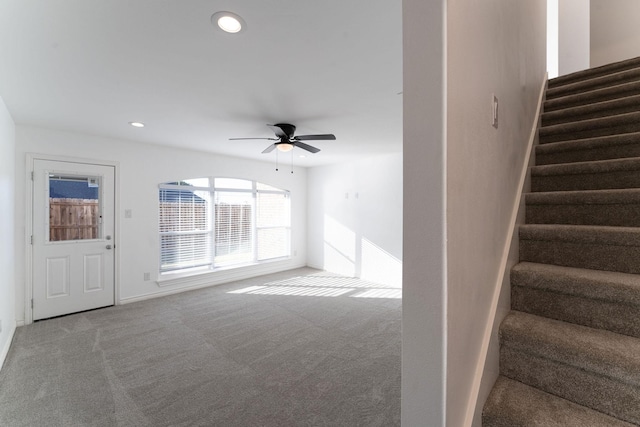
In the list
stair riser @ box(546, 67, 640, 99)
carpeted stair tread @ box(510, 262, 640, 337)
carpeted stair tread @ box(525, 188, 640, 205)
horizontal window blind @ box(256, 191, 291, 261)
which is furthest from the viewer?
horizontal window blind @ box(256, 191, 291, 261)

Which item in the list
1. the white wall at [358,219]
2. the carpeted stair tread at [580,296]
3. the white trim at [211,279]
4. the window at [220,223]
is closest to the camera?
the carpeted stair tread at [580,296]

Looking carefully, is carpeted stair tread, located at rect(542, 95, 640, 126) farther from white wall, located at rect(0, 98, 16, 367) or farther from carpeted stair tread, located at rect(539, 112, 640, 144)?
white wall, located at rect(0, 98, 16, 367)

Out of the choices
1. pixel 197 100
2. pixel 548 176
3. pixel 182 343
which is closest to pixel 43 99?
pixel 197 100

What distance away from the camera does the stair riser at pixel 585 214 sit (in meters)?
1.35

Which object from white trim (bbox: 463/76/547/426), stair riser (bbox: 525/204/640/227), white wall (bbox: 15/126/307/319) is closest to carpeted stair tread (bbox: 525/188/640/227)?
stair riser (bbox: 525/204/640/227)

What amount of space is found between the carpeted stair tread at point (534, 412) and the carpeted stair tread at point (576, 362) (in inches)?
1.2

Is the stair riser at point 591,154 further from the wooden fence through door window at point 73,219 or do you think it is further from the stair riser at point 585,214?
the wooden fence through door window at point 73,219

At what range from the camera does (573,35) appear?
155 inches

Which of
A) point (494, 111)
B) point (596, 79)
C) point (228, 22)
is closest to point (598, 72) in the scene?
point (596, 79)

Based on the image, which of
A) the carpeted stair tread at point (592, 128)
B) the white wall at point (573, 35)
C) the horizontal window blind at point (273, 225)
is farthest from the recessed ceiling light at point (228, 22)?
the white wall at point (573, 35)

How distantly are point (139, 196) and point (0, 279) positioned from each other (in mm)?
2013

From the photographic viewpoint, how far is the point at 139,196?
173 inches

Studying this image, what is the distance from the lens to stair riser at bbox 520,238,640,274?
1.20 m

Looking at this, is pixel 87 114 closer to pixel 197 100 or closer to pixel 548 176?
pixel 197 100
